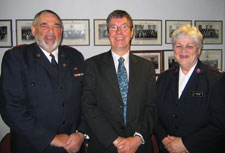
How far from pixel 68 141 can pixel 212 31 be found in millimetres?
3279

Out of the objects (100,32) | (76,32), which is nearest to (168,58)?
(100,32)

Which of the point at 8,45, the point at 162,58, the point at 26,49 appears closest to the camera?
the point at 26,49

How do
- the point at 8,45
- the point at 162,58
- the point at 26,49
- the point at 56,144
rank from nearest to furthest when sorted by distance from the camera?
the point at 56,144 → the point at 26,49 → the point at 8,45 → the point at 162,58

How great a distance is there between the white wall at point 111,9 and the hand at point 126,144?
6.05 feet

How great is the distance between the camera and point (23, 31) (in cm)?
285

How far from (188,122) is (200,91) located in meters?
0.32

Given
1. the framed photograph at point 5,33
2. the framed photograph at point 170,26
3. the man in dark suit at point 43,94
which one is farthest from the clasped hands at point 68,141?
the framed photograph at point 170,26

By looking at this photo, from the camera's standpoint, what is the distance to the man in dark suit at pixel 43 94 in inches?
58.0

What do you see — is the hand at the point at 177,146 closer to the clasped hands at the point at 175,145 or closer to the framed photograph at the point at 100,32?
the clasped hands at the point at 175,145

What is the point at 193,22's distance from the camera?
3.19 m

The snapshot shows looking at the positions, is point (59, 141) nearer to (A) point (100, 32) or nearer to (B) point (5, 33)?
(A) point (100, 32)

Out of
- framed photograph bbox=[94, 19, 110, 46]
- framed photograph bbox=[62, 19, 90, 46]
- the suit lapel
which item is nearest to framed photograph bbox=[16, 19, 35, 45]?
framed photograph bbox=[62, 19, 90, 46]

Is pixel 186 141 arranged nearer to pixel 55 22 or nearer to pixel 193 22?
pixel 55 22

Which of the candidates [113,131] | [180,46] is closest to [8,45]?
[113,131]
